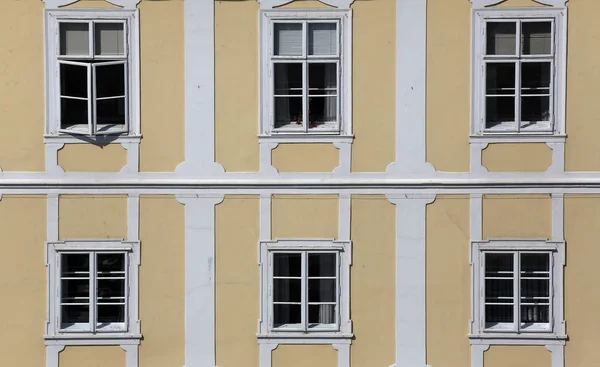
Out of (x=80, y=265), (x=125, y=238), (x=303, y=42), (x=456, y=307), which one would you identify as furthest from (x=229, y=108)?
(x=456, y=307)

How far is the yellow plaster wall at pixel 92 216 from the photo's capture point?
9977 millimetres

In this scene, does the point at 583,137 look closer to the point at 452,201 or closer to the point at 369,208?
the point at 452,201

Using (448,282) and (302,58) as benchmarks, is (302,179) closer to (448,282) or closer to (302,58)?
(302,58)

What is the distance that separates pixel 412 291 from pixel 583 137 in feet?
9.70

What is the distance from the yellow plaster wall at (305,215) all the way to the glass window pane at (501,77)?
250 cm

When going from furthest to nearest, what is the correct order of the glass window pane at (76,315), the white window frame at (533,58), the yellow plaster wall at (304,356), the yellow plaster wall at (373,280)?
the glass window pane at (76,315)
the yellow plaster wall at (304,356)
the yellow plaster wall at (373,280)
the white window frame at (533,58)

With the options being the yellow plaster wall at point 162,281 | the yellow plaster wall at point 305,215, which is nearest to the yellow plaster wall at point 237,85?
the yellow plaster wall at point 305,215

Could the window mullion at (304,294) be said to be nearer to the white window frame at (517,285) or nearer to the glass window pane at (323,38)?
A: the white window frame at (517,285)

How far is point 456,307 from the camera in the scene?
10.0 metres

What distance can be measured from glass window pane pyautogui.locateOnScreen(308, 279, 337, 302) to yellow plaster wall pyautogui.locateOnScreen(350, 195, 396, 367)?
0.91ft

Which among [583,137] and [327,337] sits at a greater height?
[583,137]

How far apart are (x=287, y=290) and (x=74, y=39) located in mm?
4304

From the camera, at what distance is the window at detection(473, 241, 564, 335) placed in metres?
9.91

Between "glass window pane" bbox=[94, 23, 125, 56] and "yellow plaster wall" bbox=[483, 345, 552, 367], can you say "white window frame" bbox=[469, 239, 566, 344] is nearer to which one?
"yellow plaster wall" bbox=[483, 345, 552, 367]
